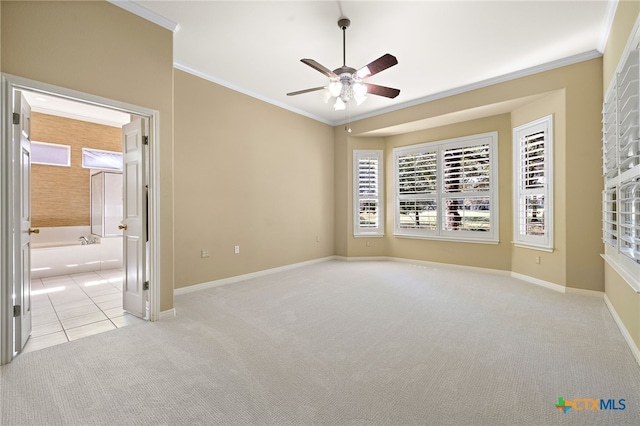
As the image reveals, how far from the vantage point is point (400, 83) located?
4.67m

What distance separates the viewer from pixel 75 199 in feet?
19.6

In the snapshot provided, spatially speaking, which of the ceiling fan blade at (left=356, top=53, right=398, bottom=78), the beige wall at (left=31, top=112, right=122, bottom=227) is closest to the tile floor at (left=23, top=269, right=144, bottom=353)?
the beige wall at (left=31, top=112, right=122, bottom=227)

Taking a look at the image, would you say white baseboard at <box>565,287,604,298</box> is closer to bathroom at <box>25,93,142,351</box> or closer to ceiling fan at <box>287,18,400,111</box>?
ceiling fan at <box>287,18,400,111</box>

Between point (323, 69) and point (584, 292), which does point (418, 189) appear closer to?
point (584, 292)

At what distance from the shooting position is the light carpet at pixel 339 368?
1668 mm

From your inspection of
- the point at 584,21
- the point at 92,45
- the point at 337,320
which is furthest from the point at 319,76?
the point at 337,320

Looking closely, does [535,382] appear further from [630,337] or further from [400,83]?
[400,83]

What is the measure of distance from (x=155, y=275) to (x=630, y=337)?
4415 millimetres

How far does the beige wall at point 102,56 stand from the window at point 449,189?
185 inches

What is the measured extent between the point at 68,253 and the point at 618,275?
25.9 feet

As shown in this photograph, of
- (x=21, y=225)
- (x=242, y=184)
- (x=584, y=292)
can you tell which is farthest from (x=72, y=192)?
(x=584, y=292)

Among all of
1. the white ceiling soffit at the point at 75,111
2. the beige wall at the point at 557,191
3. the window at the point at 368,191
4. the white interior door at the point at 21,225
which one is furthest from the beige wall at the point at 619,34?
the white ceiling soffit at the point at 75,111

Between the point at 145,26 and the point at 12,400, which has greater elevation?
the point at 145,26

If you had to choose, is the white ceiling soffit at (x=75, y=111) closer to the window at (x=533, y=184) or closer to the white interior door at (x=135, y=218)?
the white interior door at (x=135, y=218)
